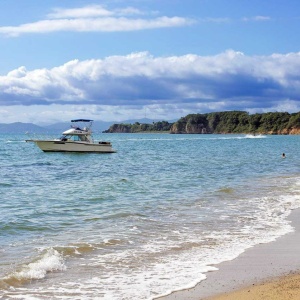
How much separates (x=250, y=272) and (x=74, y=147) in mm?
51016

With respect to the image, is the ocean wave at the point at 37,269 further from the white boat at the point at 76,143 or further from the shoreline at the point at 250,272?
the white boat at the point at 76,143

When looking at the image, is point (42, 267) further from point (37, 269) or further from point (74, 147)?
point (74, 147)

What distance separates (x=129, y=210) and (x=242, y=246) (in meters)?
6.96

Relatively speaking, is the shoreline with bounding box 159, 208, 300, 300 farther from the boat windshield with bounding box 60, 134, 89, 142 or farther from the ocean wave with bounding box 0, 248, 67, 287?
the boat windshield with bounding box 60, 134, 89, 142

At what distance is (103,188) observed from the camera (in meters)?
25.9

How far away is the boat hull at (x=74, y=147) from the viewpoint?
194 ft

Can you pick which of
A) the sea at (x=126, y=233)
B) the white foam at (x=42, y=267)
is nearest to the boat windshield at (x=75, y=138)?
the sea at (x=126, y=233)

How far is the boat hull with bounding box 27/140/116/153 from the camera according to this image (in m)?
59.1

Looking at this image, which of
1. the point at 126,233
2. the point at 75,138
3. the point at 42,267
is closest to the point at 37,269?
the point at 42,267

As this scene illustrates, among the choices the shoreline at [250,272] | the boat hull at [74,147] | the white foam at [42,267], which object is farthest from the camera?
the boat hull at [74,147]

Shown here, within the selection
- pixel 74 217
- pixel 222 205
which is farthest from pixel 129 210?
pixel 222 205

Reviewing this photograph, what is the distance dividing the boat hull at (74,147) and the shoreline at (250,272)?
48325 mm

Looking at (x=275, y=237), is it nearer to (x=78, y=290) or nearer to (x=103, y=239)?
(x=103, y=239)

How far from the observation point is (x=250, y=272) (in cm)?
939
